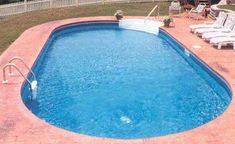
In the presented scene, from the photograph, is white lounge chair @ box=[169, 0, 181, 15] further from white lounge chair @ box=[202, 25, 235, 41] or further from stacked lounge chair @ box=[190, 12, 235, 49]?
white lounge chair @ box=[202, 25, 235, 41]

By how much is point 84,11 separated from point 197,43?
8.13m

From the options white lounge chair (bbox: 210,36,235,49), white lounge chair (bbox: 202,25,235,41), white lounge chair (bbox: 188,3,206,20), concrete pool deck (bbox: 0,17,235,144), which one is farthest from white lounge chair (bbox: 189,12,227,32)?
concrete pool deck (bbox: 0,17,235,144)

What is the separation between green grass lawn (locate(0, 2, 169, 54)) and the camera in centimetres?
1723

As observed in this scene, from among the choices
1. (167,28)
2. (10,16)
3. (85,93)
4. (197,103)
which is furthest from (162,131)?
(10,16)

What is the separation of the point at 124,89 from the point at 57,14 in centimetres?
1007

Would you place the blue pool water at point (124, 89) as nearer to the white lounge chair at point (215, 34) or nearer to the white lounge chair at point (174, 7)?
the white lounge chair at point (215, 34)

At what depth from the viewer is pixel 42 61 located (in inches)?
556

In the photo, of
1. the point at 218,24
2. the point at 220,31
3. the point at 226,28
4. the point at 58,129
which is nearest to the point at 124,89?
the point at 58,129

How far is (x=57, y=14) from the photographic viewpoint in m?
20.7

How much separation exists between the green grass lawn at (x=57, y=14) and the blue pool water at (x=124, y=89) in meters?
1.79

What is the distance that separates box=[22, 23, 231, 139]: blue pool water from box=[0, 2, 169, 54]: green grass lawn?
1.79 m

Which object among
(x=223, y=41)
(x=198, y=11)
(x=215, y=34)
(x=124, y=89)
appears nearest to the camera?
(x=124, y=89)

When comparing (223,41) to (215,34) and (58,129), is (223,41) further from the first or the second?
(58,129)

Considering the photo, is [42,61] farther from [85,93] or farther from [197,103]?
[197,103]
